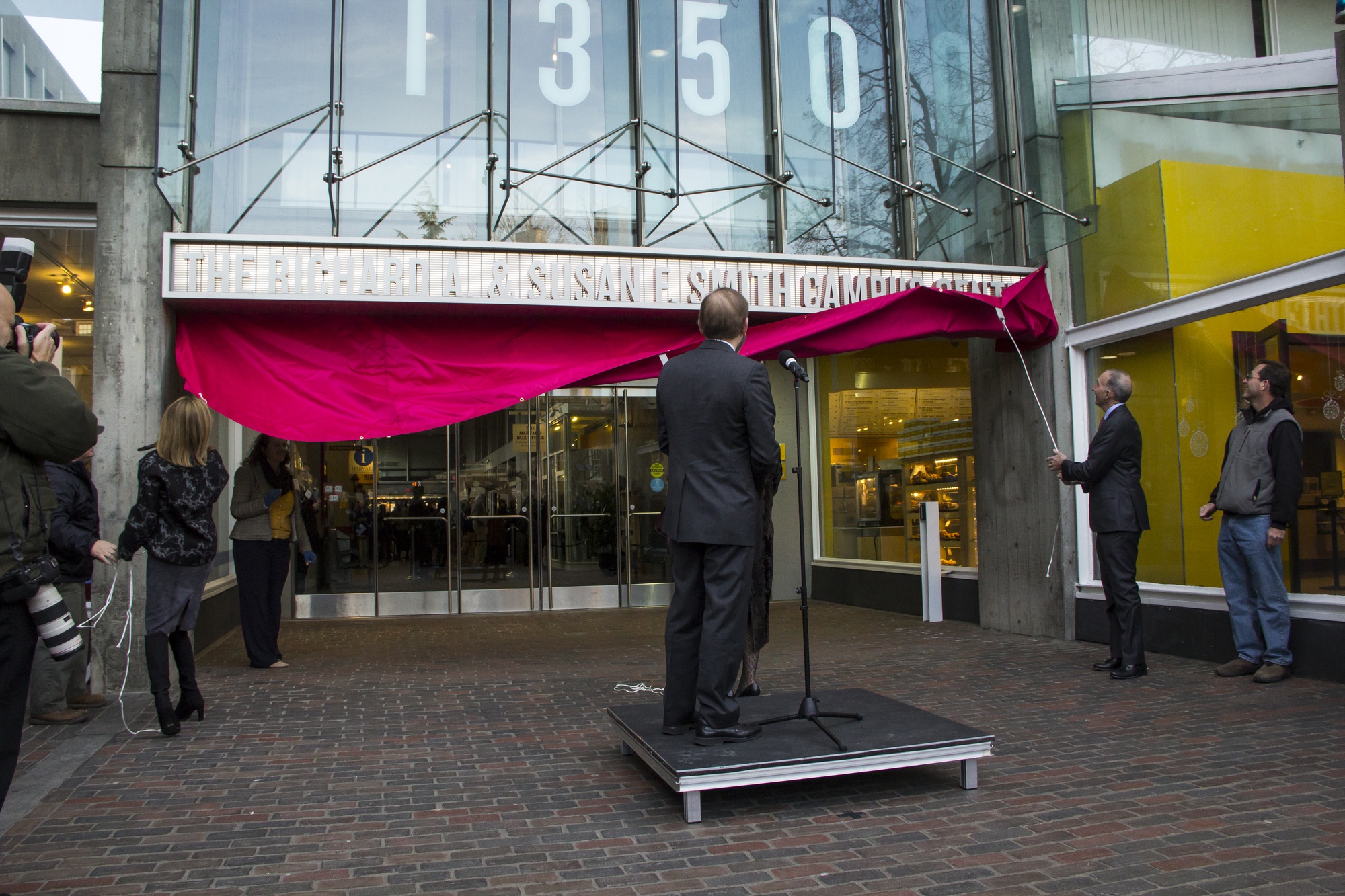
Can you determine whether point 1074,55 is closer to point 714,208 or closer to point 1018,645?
point 714,208

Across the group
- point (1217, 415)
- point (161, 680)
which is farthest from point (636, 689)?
point (1217, 415)

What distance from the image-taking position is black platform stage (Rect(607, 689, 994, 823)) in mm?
3584

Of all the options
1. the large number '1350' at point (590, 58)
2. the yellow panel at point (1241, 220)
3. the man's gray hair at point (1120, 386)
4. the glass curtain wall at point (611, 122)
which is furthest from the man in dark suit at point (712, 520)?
the large number '1350' at point (590, 58)

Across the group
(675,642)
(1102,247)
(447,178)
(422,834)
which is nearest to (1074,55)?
(1102,247)

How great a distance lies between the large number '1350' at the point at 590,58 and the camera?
8.41 metres

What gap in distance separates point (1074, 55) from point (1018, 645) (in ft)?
16.4

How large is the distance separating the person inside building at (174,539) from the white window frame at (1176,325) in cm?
653

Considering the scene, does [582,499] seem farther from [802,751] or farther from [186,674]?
[802,751]

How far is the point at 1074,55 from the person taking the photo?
26.6 ft

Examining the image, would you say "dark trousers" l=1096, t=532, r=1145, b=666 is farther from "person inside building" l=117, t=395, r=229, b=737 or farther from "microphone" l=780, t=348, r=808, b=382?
"person inside building" l=117, t=395, r=229, b=737

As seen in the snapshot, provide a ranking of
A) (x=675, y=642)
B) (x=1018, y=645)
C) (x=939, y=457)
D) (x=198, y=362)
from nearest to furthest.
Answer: (x=675, y=642) → (x=198, y=362) → (x=1018, y=645) → (x=939, y=457)

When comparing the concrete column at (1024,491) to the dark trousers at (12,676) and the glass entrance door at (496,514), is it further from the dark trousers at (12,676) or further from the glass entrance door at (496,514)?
the dark trousers at (12,676)

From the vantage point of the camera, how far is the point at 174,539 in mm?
5227

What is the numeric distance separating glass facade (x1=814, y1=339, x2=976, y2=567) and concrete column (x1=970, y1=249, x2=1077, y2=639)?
636mm
